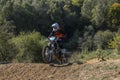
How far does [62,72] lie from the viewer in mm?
8984

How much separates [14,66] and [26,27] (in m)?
36.7

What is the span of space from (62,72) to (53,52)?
135 cm

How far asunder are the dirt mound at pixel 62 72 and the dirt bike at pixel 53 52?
0.74 m

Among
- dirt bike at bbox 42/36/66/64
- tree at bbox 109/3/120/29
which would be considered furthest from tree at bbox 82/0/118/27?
dirt bike at bbox 42/36/66/64

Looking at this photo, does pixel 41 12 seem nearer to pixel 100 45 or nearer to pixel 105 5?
pixel 105 5

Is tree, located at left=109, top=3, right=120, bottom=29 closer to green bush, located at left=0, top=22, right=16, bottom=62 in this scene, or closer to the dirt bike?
green bush, located at left=0, top=22, right=16, bottom=62

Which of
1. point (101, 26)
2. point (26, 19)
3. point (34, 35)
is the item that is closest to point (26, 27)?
point (26, 19)

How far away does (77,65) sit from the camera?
943cm

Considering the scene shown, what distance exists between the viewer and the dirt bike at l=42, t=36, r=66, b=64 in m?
10.1

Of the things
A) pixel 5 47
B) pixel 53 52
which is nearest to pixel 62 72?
pixel 53 52

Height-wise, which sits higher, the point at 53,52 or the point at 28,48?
the point at 53,52

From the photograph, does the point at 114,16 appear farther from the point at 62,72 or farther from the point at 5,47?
the point at 62,72

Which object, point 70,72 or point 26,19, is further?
point 26,19

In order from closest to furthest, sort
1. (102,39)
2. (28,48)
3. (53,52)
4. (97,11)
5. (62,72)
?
(62,72) < (53,52) < (28,48) < (102,39) < (97,11)
